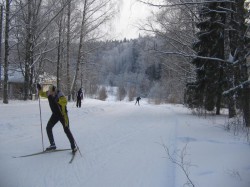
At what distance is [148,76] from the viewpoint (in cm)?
10188

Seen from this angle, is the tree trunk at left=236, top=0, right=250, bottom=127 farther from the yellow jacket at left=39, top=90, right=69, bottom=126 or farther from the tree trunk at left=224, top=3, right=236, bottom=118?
the yellow jacket at left=39, top=90, right=69, bottom=126

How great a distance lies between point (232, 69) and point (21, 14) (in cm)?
1870

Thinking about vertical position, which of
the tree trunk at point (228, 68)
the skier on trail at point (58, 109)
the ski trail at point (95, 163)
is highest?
the tree trunk at point (228, 68)

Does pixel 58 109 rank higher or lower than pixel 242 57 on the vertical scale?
lower

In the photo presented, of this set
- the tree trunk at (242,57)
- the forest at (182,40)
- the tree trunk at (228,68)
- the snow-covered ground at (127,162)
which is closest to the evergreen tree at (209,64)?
the forest at (182,40)

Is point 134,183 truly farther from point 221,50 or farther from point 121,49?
point 121,49

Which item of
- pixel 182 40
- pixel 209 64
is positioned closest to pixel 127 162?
pixel 209 64

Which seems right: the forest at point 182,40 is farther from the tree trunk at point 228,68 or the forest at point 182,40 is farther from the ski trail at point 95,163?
the ski trail at point 95,163

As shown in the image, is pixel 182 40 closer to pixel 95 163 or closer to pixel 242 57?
pixel 242 57

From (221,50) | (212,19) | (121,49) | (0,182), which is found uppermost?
(121,49)

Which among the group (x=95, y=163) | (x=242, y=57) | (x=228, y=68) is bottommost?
(x=95, y=163)

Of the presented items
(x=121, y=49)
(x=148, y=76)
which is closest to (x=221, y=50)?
(x=148, y=76)

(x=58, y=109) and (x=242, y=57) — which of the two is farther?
(x=242, y=57)

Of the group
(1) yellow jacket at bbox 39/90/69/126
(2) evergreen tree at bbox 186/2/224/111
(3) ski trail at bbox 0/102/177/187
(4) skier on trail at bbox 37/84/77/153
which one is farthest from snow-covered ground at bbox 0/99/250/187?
(2) evergreen tree at bbox 186/2/224/111
